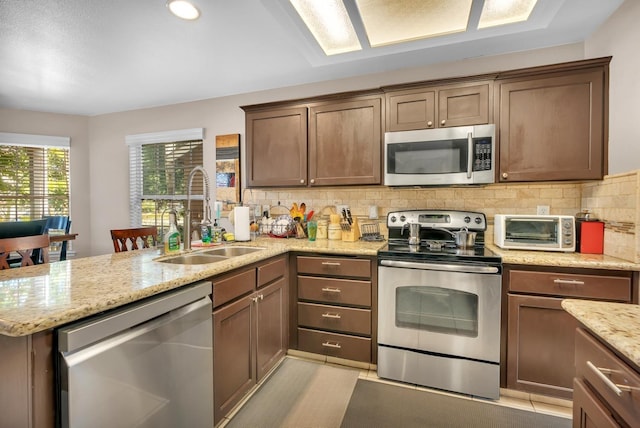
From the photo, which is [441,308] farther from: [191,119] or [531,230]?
[191,119]

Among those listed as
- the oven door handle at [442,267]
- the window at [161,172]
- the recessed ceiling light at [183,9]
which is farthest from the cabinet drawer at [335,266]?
the window at [161,172]

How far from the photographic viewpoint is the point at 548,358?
1.83 meters

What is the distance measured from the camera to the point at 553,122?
207 centimetres

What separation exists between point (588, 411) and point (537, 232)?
5.07 feet

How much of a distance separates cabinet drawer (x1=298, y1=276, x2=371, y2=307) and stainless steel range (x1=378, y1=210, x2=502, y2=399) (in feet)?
0.44

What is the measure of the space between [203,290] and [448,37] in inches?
93.1

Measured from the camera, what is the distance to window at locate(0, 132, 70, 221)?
374 cm

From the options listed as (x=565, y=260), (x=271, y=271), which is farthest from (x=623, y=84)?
(x=271, y=271)

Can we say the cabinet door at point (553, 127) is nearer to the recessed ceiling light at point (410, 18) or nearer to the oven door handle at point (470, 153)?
the oven door handle at point (470, 153)

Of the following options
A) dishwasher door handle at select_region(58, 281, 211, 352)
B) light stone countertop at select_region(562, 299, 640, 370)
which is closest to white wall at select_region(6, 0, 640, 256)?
light stone countertop at select_region(562, 299, 640, 370)

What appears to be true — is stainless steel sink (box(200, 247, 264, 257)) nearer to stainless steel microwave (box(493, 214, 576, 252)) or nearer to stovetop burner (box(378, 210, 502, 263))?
stovetop burner (box(378, 210, 502, 263))

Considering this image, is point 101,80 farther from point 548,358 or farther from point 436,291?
point 548,358

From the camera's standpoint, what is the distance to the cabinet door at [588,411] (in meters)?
0.77

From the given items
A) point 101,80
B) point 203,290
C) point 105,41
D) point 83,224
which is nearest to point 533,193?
point 203,290
